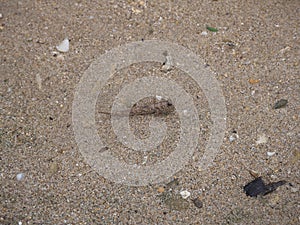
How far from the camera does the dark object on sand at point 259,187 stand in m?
2.04

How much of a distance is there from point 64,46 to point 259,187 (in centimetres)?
140

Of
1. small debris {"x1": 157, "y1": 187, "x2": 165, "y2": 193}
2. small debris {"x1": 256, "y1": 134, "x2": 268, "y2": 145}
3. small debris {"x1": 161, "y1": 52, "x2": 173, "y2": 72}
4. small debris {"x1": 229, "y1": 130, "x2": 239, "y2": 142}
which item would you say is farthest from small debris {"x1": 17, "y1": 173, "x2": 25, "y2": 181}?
small debris {"x1": 256, "y1": 134, "x2": 268, "y2": 145}

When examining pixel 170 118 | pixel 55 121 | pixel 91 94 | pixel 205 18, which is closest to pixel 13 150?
pixel 55 121

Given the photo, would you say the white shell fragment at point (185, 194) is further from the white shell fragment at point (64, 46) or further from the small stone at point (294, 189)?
the white shell fragment at point (64, 46)

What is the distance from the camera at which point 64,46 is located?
2.57 m

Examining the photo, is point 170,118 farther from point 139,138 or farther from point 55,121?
point 55,121

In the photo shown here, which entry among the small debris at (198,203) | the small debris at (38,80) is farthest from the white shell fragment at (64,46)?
the small debris at (198,203)

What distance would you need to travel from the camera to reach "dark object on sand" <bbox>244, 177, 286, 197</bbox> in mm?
2041

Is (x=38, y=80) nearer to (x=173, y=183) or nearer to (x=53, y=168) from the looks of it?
(x=53, y=168)

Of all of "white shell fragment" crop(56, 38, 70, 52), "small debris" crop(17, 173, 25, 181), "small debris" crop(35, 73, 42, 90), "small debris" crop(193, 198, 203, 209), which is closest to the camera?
"small debris" crop(193, 198, 203, 209)

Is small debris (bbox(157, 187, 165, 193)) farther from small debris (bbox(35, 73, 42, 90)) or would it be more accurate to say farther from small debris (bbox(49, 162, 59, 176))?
small debris (bbox(35, 73, 42, 90))

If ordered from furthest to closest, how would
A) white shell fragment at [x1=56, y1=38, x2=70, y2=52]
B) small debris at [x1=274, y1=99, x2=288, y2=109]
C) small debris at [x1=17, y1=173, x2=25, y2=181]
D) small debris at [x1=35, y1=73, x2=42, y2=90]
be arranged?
white shell fragment at [x1=56, y1=38, x2=70, y2=52] < small debris at [x1=35, y1=73, x2=42, y2=90] < small debris at [x1=274, y1=99, x2=288, y2=109] < small debris at [x1=17, y1=173, x2=25, y2=181]

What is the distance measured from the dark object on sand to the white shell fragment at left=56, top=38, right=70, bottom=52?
132 cm

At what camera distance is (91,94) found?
7.85 feet
